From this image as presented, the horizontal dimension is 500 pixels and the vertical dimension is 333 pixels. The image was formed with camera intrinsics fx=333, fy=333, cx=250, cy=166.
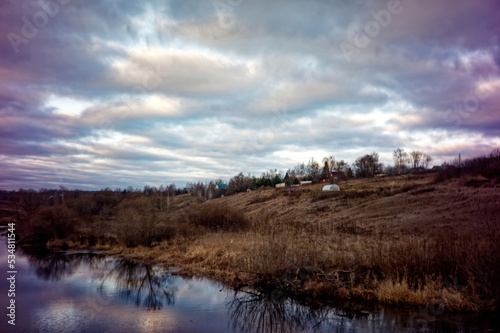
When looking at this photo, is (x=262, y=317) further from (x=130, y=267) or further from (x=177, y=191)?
(x=177, y=191)

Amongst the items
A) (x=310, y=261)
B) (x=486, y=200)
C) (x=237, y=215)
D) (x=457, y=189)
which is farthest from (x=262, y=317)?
(x=457, y=189)

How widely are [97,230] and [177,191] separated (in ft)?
465

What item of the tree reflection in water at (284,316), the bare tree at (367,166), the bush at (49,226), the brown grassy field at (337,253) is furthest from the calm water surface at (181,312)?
the bare tree at (367,166)

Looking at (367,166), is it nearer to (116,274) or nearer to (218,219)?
(218,219)

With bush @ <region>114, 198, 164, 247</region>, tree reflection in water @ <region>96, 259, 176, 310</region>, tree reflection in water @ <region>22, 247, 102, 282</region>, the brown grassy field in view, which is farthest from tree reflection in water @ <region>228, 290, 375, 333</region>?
bush @ <region>114, 198, 164, 247</region>

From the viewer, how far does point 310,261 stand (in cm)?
1377

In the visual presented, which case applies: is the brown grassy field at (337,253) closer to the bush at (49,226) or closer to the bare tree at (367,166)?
the bush at (49,226)

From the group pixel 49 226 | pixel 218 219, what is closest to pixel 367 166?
pixel 218 219

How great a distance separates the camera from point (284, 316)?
406 inches

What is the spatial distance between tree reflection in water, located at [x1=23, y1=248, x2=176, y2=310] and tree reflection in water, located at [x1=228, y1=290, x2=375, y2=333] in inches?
113

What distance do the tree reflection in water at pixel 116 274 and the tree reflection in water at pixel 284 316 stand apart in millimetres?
2881

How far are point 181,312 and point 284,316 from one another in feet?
10.9

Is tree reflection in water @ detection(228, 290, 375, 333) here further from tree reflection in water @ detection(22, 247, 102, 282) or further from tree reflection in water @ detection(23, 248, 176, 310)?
tree reflection in water @ detection(22, 247, 102, 282)

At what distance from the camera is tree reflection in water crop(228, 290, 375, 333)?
9430mm
